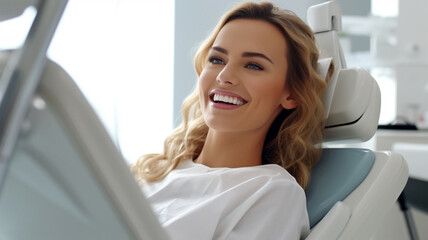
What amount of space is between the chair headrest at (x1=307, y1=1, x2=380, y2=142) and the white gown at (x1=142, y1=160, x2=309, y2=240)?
22 cm

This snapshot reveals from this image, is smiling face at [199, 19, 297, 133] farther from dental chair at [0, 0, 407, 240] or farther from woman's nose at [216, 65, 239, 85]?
dental chair at [0, 0, 407, 240]

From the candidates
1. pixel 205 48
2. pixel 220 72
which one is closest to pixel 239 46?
pixel 220 72

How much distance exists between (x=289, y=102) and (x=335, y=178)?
0.24 metres

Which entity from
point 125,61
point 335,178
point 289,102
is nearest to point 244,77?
point 289,102

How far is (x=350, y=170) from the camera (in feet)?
4.51

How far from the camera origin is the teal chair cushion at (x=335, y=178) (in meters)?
1.32

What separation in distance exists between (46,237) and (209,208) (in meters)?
0.51

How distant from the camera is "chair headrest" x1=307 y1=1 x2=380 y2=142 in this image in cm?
140

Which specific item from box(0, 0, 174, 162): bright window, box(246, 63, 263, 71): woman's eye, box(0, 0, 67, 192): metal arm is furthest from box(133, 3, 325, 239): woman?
box(0, 0, 174, 162): bright window

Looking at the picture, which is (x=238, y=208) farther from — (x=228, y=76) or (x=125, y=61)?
(x=125, y=61)

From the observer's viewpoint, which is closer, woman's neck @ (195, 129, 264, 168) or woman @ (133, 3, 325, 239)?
woman @ (133, 3, 325, 239)

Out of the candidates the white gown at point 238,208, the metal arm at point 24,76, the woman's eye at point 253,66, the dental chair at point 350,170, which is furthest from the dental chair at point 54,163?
the woman's eye at point 253,66

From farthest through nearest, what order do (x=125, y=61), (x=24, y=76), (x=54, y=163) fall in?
(x=125, y=61) → (x=54, y=163) → (x=24, y=76)

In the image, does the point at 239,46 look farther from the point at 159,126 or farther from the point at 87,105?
the point at 159,126
